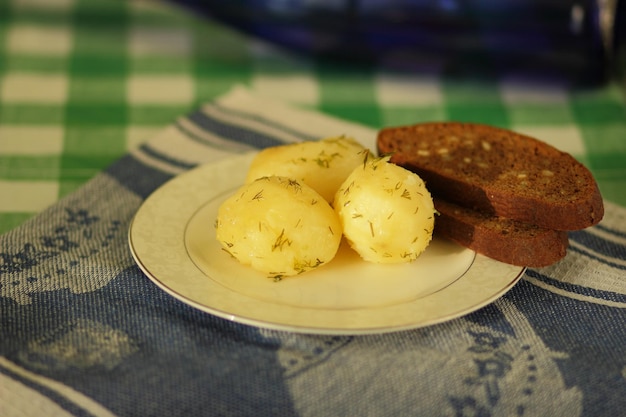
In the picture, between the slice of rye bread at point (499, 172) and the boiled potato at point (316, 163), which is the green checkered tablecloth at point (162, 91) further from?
the boiled potato at point (316, 163)

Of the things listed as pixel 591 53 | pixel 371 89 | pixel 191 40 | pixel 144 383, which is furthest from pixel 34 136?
pixel 591 53

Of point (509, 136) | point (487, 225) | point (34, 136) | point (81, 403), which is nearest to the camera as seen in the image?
point (81, 403)

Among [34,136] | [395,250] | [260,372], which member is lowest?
[34,136]

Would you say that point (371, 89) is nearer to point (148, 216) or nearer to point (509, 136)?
point (509, 136)

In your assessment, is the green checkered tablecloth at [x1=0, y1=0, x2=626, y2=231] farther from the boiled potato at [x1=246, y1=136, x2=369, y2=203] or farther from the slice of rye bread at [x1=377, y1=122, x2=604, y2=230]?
the boiled potato at [x1=246, y1=136, x2=369, y2=203]

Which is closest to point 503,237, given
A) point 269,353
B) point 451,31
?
point 269,353

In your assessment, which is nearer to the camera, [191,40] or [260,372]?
[260,372]
